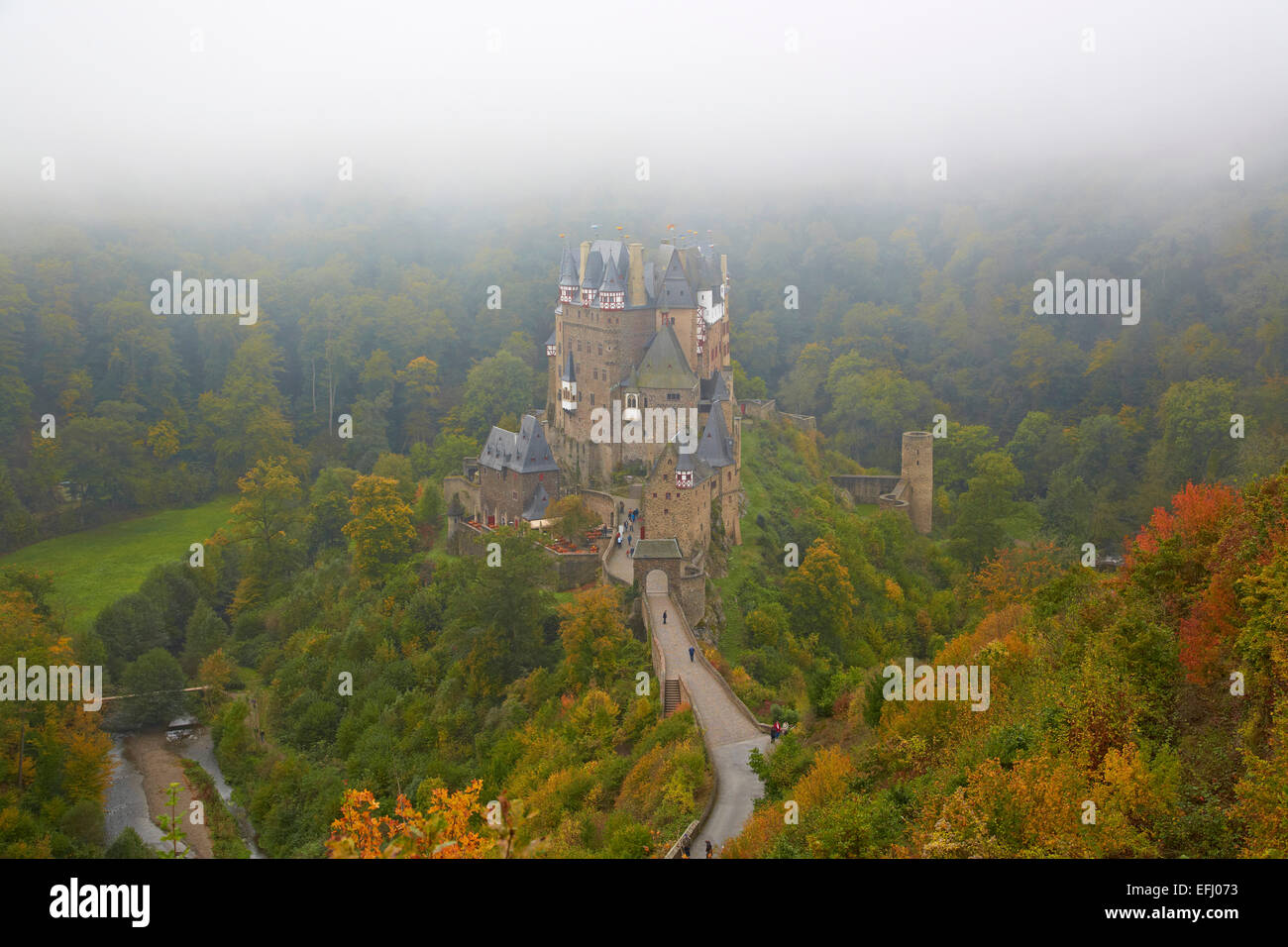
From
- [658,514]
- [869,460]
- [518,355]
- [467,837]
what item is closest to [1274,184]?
[869,460]

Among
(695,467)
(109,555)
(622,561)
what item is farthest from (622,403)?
(109,555)

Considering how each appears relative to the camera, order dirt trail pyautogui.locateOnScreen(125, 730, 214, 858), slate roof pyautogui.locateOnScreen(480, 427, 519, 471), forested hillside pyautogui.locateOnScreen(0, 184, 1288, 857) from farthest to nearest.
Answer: slate roof pyautogui.locateOnScreen(480, 427, 519, 471)
dirt trail pyautogui.locateOnScreen(125, 730, 214, 858)
forested hillside pyautogui.locateOnScreen(0, 184, 1288, 857)

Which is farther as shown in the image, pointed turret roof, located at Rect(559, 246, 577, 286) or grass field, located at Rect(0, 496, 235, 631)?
grass field, located at Rect(0, 496, 235, 631)

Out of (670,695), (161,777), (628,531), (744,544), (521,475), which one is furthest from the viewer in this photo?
(744,544)

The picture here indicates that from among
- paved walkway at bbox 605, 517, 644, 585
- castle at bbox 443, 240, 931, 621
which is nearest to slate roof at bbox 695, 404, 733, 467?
castle at bbox 443, 240, 931, 621

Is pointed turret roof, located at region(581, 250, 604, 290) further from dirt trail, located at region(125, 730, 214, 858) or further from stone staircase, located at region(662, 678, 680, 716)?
dirt trail, located at region(125, 730, 214, 858)

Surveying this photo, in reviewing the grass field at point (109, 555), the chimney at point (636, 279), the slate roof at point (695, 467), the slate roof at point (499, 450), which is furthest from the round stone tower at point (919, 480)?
the grass field at point (109, 555)

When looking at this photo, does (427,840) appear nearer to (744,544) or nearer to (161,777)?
(744,544)

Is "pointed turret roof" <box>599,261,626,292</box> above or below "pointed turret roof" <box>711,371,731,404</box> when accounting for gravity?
above
